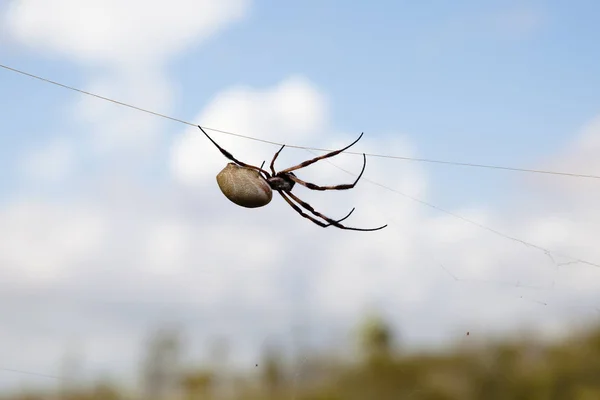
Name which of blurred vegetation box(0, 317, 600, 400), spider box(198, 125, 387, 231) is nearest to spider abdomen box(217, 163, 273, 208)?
spider box(198, 125, 387, 231)

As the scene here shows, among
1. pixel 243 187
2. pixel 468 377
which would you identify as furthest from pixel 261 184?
pixel 468 377

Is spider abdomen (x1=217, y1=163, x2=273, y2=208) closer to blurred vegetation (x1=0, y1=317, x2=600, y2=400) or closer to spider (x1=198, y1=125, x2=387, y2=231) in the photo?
spider (x1=198, y1=125, x2=387, y2=231)

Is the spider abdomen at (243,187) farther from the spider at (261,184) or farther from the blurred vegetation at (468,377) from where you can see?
the blurred vegetation at (468,377)

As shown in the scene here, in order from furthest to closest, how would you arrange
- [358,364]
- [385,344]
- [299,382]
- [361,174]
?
1. [385,344]
2. [358,364]
3. [299,382]
4. [361,174]

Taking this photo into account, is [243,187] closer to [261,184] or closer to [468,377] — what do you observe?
[261,184]

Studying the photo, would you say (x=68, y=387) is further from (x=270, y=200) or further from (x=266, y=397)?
(x=270, y=200)

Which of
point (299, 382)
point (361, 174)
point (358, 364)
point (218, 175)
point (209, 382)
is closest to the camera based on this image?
point (218, 175)

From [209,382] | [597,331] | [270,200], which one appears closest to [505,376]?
[597,331]

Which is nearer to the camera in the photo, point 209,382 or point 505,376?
point 209,382
